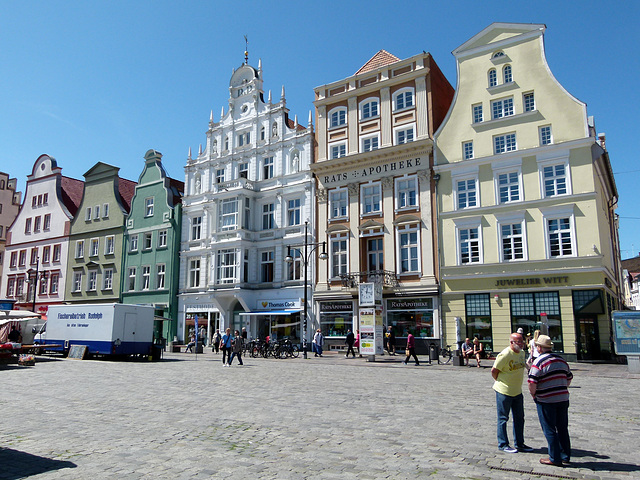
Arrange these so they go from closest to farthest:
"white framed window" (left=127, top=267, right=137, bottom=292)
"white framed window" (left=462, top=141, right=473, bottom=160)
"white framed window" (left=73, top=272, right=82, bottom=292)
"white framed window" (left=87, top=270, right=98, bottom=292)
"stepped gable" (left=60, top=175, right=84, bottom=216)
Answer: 1. "white framed window" (left=462, top=141, right=473, bottom=160)
2. "white framed window" (left=127, top=267, right=137, bottom=292)
3. "white framed window" (left=87, top=270, right=98, bottom=292)
4. "white framed window" (left=73, top=272, right=82, bottom=292)
5. "stepped gable" (left=60, top=175, right=84, bottom=216)

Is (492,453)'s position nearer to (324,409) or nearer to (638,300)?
(324,409)

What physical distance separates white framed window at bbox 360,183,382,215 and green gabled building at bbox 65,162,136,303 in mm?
24844

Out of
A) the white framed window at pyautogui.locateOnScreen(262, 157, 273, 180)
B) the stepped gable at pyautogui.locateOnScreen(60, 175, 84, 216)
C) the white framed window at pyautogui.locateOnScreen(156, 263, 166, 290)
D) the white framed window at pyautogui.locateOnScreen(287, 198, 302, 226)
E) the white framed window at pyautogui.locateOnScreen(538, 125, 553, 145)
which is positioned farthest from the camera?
the stepped gable at pyautogui.locateOnScreen(60, 175, 84, 216)

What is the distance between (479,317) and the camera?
30.1 metres

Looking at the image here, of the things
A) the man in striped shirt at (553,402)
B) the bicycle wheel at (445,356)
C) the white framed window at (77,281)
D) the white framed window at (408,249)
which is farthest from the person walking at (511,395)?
the white framed window at (77,281)

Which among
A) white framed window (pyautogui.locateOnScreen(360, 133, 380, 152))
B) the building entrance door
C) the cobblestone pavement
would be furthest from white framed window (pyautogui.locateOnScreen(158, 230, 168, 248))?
the building entrance door

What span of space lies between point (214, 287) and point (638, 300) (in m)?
75.7

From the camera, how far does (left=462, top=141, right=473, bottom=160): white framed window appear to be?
105 feet

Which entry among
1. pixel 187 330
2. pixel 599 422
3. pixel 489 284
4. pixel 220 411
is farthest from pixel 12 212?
pixel 599 422

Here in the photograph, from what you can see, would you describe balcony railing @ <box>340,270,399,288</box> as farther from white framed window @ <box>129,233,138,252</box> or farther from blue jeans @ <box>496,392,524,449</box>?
blue jeans @ <box>496,392,524,449</box>

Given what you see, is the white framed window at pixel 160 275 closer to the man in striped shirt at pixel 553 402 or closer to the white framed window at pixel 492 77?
the white framed window at pixel 492 77

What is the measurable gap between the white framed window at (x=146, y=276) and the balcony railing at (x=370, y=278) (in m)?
19.9

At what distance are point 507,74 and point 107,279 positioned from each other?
38449 mm

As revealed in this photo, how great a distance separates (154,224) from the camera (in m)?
46.6
